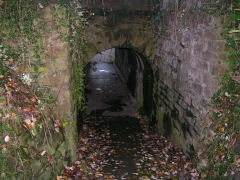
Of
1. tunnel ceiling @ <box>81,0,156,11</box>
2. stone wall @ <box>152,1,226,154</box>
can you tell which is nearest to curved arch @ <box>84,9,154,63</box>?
tunnel ceiling @ <box>81,0,156,11</box>

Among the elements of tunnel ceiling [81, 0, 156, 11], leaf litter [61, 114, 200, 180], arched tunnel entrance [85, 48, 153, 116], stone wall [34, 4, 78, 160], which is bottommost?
leaf litter [61, 114, 200, 180]

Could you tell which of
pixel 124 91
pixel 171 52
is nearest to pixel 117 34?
pixel 171 52

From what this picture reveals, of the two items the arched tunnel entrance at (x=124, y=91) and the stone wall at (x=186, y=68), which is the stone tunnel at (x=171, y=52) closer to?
the stone wall at (x=186, y=68)

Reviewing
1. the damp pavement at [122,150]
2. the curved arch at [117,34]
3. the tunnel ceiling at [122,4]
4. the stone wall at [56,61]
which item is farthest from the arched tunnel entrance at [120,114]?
the tunnel ceiling at [122,4]

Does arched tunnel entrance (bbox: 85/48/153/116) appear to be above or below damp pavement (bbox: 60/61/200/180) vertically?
above

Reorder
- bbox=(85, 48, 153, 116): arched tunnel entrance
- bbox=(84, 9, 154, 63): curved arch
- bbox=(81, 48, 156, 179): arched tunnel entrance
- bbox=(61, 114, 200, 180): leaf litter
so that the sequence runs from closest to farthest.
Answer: bbox=(61, 114, 200, 180): leaf litter, bbox=(81, 48, 156, 179): arched tunnel entrance, bbox=(84, 9, 154, 63): curved arch, bbox=(85, 48, 153, 116): arched tunnel entrance

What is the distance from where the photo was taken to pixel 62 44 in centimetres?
396

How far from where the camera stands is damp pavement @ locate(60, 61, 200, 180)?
4.50 meters

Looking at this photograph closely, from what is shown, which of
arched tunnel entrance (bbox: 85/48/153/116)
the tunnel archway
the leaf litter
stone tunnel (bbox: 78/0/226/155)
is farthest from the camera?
arched tunnel entrance (bbox: 85/48/153/116)

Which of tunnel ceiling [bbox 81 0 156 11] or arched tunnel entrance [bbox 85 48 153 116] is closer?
tunnel ceiling [bbox 81 0 156 11]

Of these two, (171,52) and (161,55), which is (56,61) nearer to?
(171,52)

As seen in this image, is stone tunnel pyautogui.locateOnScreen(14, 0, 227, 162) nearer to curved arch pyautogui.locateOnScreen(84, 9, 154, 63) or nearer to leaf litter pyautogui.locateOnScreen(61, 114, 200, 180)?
curved arch pyautogui.locateOnScreen(84, 9, 154, 63)

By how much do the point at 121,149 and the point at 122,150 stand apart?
0.23ft

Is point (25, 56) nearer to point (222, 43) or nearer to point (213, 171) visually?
point (222, 43)
